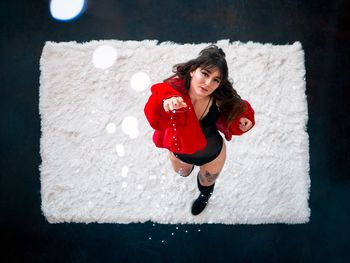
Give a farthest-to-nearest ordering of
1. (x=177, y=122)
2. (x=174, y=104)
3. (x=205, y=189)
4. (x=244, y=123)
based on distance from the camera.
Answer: (x=205, y=189)
(x=244, y=123)
(x=177, y=122)
(x=174, y=104)

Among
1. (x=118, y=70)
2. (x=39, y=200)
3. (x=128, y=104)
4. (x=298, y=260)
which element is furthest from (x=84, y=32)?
(x=298, y=260)

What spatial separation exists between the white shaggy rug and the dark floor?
0.05 metres

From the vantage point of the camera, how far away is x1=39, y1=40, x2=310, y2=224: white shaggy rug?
1.89 metres

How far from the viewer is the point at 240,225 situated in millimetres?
1894

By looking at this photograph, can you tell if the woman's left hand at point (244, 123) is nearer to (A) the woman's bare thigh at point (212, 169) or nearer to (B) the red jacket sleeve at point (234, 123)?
(B) the red jacket sleeve at point (234, 123)

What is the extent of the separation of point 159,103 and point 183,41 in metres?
0.91

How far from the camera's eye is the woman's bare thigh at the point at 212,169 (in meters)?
1.50

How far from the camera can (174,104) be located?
1115mm

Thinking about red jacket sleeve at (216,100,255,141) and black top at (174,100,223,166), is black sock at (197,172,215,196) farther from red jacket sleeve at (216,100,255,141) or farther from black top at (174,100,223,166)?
red jacket sleeve at (216,100,255,141)

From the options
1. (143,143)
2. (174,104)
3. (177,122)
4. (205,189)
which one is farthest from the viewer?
(143,143)

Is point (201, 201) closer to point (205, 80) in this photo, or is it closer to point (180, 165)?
point (180, 165)

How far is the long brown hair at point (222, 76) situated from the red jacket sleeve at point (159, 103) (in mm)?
57

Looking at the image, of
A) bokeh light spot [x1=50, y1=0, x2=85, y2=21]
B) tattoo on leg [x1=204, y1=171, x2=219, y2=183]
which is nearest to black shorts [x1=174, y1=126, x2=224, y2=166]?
→ tattoo on leg [x1=204, y1=171, x2=219, y2=183]

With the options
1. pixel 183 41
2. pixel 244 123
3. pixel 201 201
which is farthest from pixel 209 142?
pixel 183 41
